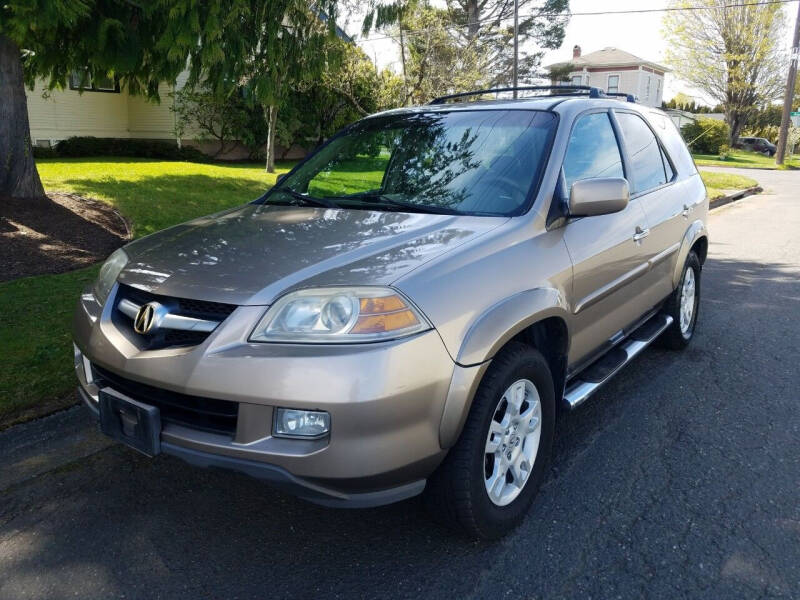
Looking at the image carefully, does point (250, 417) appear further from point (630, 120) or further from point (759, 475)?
point (630, 120)

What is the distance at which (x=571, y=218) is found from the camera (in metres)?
3.39

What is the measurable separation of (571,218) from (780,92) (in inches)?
1851

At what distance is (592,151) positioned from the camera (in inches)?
153

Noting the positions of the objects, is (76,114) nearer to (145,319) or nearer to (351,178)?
(351,178)

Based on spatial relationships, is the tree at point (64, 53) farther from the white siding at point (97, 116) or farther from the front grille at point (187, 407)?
the white siding at point (97, 116)

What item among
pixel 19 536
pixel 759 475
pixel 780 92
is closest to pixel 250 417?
pixel 19 536

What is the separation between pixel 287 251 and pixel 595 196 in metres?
1.43

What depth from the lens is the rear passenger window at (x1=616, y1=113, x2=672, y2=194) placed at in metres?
4.33

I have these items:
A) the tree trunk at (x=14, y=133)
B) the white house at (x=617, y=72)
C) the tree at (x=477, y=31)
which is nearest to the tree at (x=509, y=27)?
the tree at (x=477, y=31)

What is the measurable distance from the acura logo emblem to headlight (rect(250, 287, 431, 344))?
1.61ft

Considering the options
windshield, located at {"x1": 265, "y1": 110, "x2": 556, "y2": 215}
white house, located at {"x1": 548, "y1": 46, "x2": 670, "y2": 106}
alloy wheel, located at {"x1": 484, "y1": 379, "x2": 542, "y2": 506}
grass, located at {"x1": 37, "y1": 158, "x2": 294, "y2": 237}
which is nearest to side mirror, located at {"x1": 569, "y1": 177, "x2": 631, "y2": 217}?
windshield, located at {"x1": 265, "y1": 110, "x2": 556, "y2": 215}

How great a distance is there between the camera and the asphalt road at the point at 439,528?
2619 millimetres

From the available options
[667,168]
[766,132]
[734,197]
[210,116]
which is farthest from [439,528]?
[766,132]

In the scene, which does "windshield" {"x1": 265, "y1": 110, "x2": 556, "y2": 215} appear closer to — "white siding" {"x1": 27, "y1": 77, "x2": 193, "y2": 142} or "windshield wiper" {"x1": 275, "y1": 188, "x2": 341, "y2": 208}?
"windshield wiper" {"x1": 275, "y1": 188, "x2": 341, "y2": 208}
